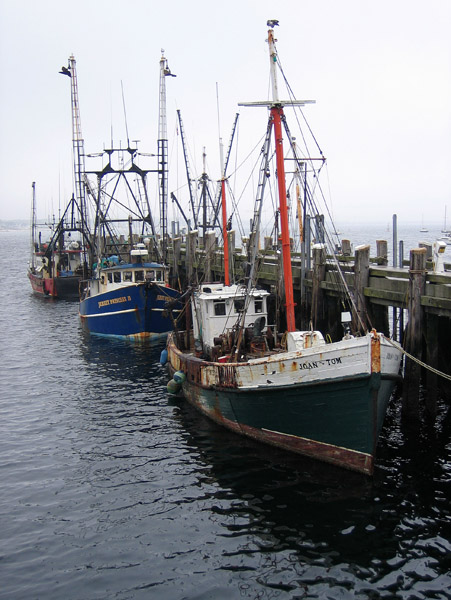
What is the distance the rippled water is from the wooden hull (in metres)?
0.52

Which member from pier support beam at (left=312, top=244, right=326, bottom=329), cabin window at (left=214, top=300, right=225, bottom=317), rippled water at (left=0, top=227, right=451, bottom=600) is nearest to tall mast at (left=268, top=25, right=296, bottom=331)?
cabin window at (left=214, top=300, right=225, bottom=317)

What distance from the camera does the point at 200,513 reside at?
40.6 ft

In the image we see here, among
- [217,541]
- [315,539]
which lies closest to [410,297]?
[315,539]

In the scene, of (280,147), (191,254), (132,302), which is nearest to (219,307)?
(280,147)

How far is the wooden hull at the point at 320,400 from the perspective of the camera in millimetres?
13031

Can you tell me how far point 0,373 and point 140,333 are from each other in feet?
26.5

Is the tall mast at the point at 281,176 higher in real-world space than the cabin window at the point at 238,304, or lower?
higher

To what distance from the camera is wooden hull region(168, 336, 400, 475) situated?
13031 millimetres

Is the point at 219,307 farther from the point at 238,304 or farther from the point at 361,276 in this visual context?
the point at 361,276

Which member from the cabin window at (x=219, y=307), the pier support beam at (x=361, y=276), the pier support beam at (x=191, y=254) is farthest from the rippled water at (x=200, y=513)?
the pier support beam at (x=191, y=254)

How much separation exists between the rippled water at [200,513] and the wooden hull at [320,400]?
52 centimetres

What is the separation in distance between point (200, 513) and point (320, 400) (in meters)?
3.73

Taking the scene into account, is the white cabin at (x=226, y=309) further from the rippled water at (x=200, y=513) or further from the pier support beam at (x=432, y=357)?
the pier support beam at (x=432, y=357)

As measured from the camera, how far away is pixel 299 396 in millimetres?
13922
